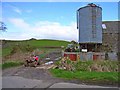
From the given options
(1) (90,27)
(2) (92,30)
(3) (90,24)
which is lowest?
(2) (92,30)

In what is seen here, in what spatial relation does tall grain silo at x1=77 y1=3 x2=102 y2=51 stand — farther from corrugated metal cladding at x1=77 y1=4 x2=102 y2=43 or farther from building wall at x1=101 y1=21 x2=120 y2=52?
building wall at x1=101 y1=21 x2=120 y2=52

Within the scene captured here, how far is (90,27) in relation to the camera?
22266 millimetres

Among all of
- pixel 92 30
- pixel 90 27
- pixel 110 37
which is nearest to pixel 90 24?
pixel 90 27

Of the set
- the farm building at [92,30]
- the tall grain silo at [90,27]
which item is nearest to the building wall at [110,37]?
the farm building at [92,30]

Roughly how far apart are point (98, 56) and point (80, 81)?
9.37m

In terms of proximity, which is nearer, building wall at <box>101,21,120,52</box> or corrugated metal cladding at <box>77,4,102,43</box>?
corrugated metal cladding at <box>77,4,102,43</box>

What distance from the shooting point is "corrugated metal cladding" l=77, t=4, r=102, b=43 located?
73.0 ft

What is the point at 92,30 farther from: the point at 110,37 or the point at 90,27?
the point at 110,37

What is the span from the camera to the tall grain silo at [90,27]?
73.0ft

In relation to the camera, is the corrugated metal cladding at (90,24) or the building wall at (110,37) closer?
the corrugated metal cladding at (90,24)

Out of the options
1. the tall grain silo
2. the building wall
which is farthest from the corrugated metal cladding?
the building wall

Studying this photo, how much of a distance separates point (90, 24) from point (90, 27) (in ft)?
1.07

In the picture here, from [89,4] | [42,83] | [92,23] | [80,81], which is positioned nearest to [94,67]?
[80,81]

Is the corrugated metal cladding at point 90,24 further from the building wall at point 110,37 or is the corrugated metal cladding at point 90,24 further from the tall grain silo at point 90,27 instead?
the building wall at point 110,37
